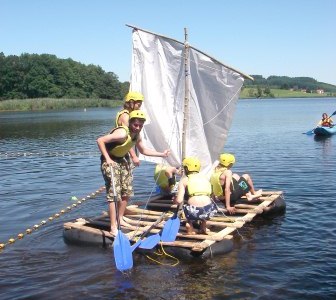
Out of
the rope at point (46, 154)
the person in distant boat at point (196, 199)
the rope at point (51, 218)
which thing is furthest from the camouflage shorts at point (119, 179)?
the rope at point (46, 154)

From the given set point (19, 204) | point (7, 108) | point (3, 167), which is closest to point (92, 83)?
point (7, 108)

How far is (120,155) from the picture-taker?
9.98 m

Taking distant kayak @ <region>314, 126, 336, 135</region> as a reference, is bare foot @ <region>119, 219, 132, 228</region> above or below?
below

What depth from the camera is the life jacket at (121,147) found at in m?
9.75

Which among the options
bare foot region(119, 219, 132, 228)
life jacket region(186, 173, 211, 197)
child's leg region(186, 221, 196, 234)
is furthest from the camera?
bare foot region(119, 219, 132, 228)

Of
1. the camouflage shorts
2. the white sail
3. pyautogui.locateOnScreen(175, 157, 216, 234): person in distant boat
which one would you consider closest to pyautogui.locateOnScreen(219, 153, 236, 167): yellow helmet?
the white sail

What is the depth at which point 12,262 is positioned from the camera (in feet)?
33.0

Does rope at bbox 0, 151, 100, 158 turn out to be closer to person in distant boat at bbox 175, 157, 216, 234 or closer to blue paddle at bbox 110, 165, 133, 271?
person in distant boat at bbox 175, 157, 216, 234

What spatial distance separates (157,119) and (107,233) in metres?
3.77

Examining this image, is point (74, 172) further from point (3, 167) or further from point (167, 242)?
point (167, 242)

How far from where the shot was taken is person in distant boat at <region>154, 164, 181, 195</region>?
12.7 meters

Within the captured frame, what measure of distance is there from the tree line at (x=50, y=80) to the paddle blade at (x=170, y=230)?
5380 inches

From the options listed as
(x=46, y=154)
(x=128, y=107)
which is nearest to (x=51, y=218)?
(x=128, y=107)

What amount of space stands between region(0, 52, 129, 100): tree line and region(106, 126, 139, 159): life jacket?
136m
